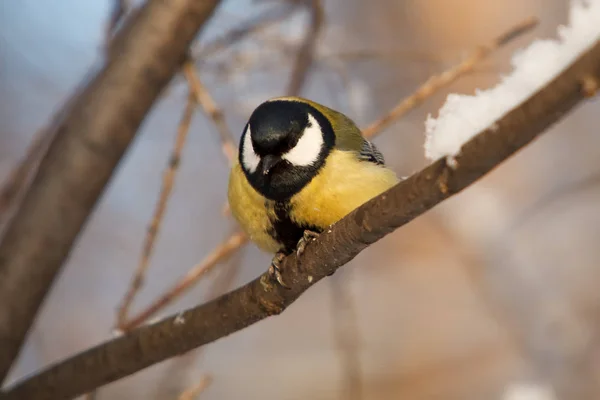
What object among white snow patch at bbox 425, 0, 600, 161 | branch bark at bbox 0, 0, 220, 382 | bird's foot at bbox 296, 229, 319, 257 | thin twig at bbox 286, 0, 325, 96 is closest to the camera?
white snow patch at bbox 425, 0, 600, 161

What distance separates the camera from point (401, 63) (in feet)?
6.47

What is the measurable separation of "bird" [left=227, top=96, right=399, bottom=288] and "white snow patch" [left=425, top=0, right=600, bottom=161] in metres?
0.28

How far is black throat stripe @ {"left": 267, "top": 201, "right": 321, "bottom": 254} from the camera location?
0.85 metres

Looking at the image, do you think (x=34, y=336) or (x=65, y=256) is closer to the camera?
(x=65, y=256)

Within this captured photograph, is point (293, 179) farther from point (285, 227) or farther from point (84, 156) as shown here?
point (84, 156)

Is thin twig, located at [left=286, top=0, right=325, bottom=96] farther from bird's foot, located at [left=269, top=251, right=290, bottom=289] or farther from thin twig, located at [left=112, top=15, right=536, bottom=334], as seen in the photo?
bird's foot, located at [left=269, top=251, right=290, bottom=289]

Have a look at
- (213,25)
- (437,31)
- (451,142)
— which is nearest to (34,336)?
(213,25)

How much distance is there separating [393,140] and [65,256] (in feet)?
3.18

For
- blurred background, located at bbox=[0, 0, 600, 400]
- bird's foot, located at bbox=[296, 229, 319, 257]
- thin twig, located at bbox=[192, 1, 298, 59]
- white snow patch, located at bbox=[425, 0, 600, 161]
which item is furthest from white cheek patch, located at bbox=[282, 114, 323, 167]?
blurred background, located at bbox=[0, 0, 600, 400]

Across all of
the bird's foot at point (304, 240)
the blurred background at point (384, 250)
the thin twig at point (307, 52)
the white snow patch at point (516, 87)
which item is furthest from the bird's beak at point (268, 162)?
the blurred background at point (384, 250)

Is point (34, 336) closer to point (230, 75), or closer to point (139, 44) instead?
point (230, 75)

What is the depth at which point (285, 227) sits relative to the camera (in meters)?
0.86

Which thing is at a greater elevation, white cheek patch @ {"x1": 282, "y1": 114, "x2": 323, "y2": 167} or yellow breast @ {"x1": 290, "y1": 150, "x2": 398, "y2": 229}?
white cheek patch @ {"x1": 282, "y1": 114, "x2": 323, "y2": 167}

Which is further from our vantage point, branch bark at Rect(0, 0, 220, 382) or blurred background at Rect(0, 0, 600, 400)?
blurred background at Rect(0, 0, 600, 400)
